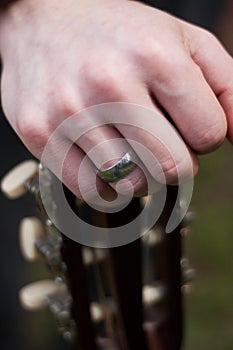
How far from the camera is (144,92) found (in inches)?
17.6

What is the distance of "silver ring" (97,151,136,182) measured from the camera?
0.45 meters

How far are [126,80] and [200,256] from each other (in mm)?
1395

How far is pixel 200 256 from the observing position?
5.93 feet

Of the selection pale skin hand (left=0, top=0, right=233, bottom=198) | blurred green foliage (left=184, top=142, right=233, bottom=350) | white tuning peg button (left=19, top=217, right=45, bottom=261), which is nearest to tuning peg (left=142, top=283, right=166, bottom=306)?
white tuning peg button (left=19, top=217, right=45, bottom=261)

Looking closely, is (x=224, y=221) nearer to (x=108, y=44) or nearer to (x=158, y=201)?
(x=158, y=201)

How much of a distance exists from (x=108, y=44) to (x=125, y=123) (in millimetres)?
49

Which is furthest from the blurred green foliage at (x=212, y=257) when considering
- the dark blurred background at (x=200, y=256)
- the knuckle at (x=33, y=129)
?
the knuckle at (x=33, y=129)

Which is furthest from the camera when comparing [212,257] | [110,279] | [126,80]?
[212,257]

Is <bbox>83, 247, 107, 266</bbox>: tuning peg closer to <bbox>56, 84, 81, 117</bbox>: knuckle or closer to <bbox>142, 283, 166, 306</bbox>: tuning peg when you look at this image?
<bbox>142, 283, 166, 306</bbox>: tuning peg

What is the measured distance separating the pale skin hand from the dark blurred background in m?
0.35

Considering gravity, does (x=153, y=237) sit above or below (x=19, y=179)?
below

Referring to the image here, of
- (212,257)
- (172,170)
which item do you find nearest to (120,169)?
(172,170)

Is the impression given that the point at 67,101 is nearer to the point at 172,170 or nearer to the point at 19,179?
the point at 172,170

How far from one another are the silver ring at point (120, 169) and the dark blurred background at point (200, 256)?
403mm
